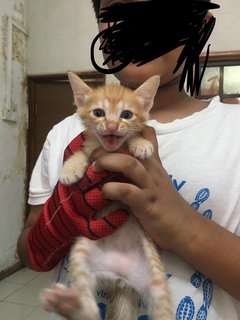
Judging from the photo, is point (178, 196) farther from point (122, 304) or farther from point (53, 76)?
point (53, 76)

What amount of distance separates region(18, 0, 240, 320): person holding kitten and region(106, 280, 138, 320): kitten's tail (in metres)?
0.03

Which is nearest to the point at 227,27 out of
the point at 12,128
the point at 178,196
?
the point at 12,128

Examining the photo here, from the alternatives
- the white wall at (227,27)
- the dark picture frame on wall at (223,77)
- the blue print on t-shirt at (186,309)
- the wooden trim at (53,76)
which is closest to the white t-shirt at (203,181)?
the blue print on t-shirt at (186,309)

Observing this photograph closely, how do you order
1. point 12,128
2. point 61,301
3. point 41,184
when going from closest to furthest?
point 61,301 → point 41,184 → point 12,128

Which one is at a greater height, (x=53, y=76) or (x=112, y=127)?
(x=53, y=76)

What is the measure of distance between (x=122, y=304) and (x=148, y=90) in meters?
0.46

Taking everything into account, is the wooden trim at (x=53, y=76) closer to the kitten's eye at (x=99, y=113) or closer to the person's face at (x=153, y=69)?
the person's face at (x=153, y=69)

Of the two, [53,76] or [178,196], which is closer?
[178,196]

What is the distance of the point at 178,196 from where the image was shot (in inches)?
26.4

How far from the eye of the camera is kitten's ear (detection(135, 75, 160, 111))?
2.42 feet

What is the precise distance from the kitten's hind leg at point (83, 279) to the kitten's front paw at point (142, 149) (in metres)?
0.22

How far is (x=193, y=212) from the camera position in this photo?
669 mm

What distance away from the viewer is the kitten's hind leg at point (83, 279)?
0.56 meters

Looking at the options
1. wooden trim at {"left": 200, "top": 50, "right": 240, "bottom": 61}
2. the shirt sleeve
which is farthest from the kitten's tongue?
wooden trim at {"left": 200, "top": 50, "right": 240, "bottom": 61}
